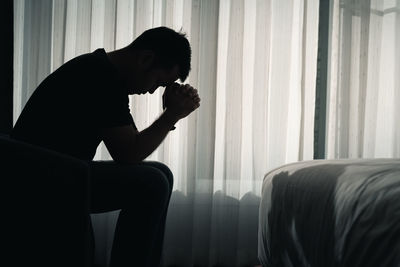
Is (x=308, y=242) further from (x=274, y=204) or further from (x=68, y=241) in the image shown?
(x=68, y=241)

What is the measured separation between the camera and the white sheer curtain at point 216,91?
6.72 feet

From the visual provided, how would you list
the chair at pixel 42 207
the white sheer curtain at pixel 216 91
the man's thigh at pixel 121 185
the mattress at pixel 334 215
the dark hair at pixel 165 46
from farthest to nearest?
the white sheer curtain at pixel 216 91
the dark hair at pixel 165 46
the man's thigh at pixel 121 185
the chair at pixel 42 207
the mattress at pixel 334 215

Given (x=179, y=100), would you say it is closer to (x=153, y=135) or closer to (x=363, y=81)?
(x=153, y=135)

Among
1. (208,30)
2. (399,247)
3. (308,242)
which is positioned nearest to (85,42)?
(208,30)

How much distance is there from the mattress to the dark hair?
0.47 metres

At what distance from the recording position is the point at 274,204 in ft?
3.27

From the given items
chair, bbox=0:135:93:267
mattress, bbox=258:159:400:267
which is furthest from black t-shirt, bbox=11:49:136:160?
mattress, bbox=258:159:400:267

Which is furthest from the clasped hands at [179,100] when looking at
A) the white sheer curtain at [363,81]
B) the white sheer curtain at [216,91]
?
the white sheer curtain at [363,81]

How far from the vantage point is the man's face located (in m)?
1.20

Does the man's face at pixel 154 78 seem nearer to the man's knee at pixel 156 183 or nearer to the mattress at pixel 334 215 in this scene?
the man's knee at pixel 156 183

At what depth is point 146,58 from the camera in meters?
1.17

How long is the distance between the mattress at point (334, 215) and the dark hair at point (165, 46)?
1.55ft

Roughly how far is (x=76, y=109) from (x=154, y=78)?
0.28m

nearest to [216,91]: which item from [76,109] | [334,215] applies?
[76,109]
